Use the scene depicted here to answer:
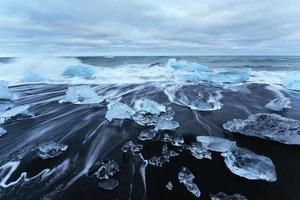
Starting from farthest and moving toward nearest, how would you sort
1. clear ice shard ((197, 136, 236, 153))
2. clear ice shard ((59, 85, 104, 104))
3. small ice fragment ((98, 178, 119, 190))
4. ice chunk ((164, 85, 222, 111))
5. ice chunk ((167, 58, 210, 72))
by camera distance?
1. ice chunk ((167, 58, 210, 72))
2. clear ice shard ((59, 85, 104, 104))
3. ice chunk ((164, 85, 222, 111))
4. clear ice shard ((197, 136, 236, 153))
5. small ice fragment ((98, 178, 119, 190))

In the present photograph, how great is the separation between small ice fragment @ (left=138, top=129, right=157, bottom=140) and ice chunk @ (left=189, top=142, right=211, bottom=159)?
0.88 m

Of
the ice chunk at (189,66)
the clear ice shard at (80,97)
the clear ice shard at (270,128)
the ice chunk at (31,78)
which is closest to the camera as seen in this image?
the clear ice shard at (270,128)

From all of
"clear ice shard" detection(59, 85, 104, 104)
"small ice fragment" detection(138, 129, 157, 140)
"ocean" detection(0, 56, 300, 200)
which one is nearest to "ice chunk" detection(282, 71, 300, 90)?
"ocean" detection(0, 56, 300, 200)

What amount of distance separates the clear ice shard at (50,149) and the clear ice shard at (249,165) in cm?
297

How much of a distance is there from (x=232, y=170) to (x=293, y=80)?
350 inches

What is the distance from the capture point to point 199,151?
12.2 feet

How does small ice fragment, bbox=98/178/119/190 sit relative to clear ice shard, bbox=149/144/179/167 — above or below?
above

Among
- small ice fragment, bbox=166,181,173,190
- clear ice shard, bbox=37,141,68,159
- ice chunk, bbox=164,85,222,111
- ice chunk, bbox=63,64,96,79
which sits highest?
small ice fragment, bbox=166,181,173,190

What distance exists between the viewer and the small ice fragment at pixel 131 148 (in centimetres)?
381

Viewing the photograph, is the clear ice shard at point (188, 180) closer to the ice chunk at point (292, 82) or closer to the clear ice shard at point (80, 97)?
the clear ice shard at point (80, 97)

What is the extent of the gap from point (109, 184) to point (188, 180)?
45.2 inches

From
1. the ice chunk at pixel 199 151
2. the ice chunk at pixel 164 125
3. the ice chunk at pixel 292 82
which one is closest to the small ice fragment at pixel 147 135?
the ice chunk at pixel 164 125

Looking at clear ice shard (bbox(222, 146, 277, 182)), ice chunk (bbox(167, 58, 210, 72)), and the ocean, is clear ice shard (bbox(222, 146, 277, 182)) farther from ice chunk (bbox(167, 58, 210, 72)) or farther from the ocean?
ice chunk (bbox(167, 58, 210, 72))

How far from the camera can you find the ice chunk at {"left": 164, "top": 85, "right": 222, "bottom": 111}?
6311mm
